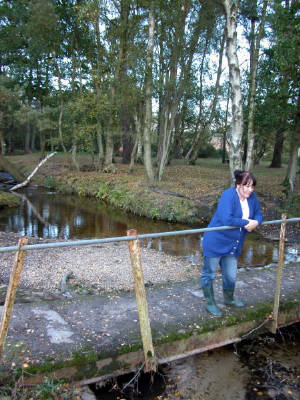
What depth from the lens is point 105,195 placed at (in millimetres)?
20062

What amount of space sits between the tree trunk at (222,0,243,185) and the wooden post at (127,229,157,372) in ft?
35.3

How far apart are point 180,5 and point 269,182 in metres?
10.2

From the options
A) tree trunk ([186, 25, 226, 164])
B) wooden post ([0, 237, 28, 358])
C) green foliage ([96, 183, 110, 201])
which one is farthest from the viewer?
tree trunk ([186, 25, 226, 164])

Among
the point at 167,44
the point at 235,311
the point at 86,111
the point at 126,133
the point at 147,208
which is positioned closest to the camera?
the point at 235,311

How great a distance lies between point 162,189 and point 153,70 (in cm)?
589

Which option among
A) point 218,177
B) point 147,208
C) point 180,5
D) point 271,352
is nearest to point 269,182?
point 218,177

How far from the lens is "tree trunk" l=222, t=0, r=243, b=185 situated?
12969 mm

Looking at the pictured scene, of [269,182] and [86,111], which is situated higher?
[86,111]

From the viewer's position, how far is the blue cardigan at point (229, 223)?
4297mm

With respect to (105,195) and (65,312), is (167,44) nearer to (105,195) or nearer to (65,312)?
(105,195)

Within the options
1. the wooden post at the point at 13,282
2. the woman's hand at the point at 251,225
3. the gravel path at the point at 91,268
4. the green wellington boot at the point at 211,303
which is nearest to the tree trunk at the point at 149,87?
the gravel path at the point at 91,268

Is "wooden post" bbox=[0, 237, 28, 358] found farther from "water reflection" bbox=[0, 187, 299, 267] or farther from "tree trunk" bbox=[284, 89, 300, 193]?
"tree trunk" bbox=[284, 89, 300, 193]

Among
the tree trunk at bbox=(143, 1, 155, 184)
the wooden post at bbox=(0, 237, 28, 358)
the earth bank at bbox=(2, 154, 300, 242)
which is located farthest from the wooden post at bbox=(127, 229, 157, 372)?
the tree trunk at bbox=(143, 1, 155, 184)

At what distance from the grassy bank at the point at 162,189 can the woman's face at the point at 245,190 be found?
379 inches
